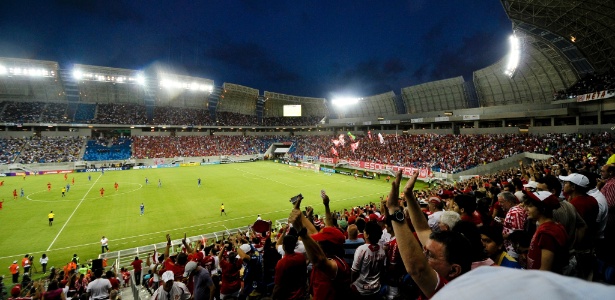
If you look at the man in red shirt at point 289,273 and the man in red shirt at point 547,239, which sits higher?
the man in red shirt at point 547,239

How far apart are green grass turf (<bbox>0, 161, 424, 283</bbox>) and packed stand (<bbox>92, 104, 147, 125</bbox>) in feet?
93.9

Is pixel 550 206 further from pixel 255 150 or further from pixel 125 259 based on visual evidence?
pixel 255 150

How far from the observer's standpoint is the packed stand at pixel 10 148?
51350 mm

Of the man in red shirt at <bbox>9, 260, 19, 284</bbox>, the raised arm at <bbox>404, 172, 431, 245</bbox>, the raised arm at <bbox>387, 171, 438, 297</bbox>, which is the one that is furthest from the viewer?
the man in red shirt at <bbox>9, 260, 19, 284</bbox>

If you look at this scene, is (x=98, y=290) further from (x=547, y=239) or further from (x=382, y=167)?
(x=382, y=167)

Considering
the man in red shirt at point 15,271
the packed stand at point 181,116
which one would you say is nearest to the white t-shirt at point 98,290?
the man in red shirt at point 15,271

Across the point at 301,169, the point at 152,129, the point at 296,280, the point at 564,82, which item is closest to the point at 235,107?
the point at 152,129

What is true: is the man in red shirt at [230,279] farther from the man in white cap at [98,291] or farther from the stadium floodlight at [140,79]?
the stadium floodlight at [140,79]

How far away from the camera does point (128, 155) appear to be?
62.7m

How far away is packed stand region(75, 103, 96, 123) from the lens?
66000mm

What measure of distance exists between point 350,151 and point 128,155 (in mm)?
46933

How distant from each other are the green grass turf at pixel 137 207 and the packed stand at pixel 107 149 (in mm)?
16884

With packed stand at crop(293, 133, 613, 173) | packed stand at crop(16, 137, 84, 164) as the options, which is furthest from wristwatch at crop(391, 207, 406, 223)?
packed stand at crop(16, 137, 84, 164)

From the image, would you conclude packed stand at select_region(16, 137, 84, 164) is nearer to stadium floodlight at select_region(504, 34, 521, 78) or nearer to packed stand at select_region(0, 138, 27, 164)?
packed stand at select_region(0, 138, 27, 164)
